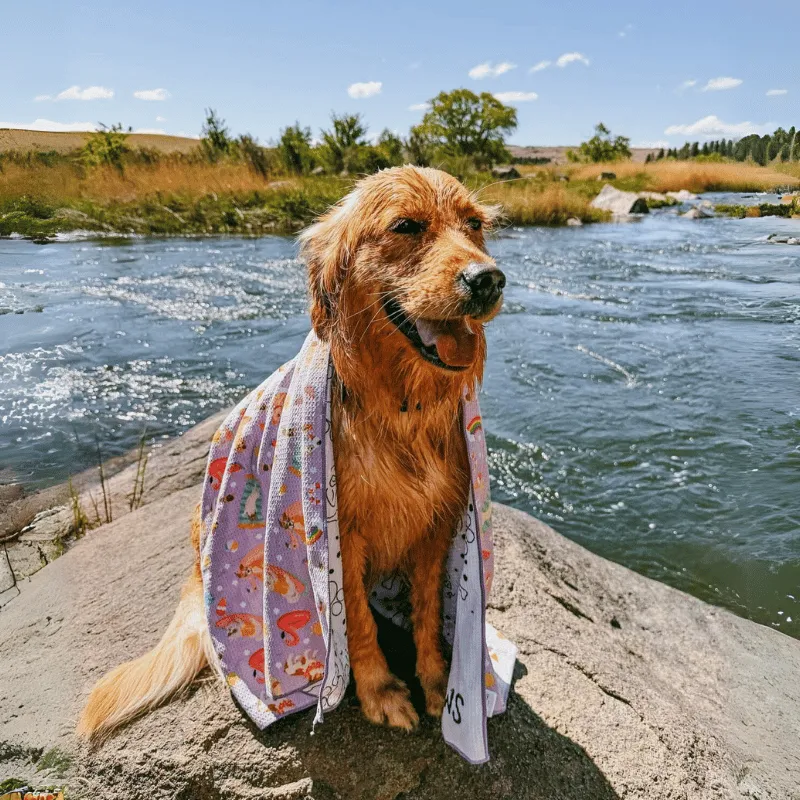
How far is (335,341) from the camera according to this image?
7.17 feet

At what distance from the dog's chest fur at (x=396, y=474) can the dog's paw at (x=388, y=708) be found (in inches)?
21.0

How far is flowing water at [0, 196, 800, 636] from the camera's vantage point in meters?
5.14

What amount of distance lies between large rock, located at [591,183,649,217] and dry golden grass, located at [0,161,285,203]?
58.2ft

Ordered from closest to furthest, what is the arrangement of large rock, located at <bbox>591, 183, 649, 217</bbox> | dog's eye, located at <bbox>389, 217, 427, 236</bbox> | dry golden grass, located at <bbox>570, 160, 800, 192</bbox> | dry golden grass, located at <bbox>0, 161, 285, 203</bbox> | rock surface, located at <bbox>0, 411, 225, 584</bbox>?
dog's eye, located at <bbox>389, 217, 427, 236</bbox>, rock surface, located at <bbox>0, 411, 225, 584</bbox>, dry golden grass, located at <bbox>0, 161, 285, 203</bbox>, large rock, located at <bbox>591, 183, 649, 217</bbox>, dry golden grass, located at <bbox>570, 160, 800, 192</bbox>

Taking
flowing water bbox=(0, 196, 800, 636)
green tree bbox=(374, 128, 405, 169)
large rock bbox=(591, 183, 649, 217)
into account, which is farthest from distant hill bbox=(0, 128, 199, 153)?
large rock bbox=(591, 183, 649, 217)

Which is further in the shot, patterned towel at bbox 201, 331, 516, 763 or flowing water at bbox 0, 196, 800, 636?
flowing water at bbox 0, 196, 800, 636

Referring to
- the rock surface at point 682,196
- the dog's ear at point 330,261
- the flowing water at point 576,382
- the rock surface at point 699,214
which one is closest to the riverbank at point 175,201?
the flowing water at point 576,382

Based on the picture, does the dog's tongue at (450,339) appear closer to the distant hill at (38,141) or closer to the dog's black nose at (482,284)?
the dog's black nose at (482,284)

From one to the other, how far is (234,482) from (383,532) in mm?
658

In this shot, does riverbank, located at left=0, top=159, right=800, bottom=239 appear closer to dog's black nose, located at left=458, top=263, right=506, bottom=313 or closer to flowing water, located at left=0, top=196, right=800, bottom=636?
flowing water, located at left=0, top=196, right=800, bottom=636

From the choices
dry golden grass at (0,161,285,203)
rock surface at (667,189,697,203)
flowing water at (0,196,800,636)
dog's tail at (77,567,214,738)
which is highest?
dry golden grass at (0,161,285,203)

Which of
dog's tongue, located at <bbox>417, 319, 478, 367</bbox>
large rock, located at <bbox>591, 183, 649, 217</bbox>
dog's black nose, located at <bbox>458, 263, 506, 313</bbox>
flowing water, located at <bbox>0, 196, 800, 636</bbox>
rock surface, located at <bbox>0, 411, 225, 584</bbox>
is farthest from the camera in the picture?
large rock, located at <bbox>591, 183, 649, 217</bbox>

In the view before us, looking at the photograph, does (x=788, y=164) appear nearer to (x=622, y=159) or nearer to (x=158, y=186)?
(x=622, y=159)

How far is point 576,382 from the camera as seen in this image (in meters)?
8.35
